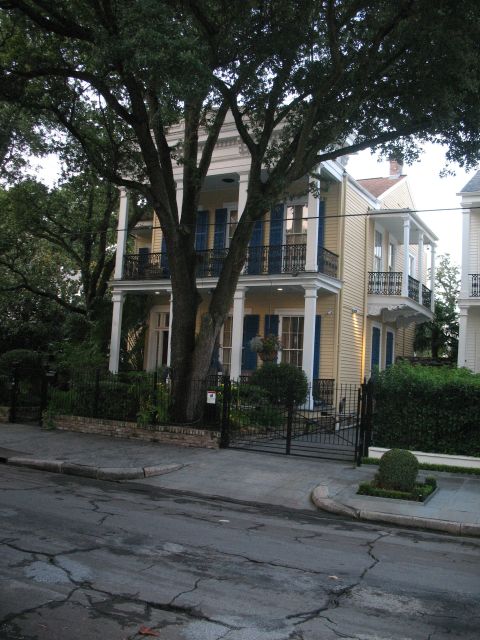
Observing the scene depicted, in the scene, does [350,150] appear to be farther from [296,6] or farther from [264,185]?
[296,6]

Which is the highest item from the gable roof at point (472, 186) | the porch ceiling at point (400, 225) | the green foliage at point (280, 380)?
the gable roof at point (472, 186)

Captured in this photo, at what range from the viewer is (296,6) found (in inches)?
443

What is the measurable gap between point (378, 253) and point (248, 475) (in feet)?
48.8

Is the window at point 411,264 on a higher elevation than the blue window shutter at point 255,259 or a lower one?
higher

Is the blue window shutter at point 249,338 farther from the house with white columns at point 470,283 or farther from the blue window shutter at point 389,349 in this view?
the house with white columns at point 470,283

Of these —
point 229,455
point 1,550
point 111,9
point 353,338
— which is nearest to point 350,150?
point 111,9

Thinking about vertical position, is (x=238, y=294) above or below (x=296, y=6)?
below

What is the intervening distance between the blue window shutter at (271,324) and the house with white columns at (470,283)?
622 cm

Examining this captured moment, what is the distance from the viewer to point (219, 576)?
541 cm

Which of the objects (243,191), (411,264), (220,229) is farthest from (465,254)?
(220,229)

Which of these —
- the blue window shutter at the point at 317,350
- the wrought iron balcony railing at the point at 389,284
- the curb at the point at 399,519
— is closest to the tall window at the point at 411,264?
the wrought iron balcony railing at the point at 389,284

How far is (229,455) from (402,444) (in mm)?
3644

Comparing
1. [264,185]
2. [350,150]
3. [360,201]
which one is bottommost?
[264,185]

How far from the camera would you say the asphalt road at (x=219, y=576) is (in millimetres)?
4312
